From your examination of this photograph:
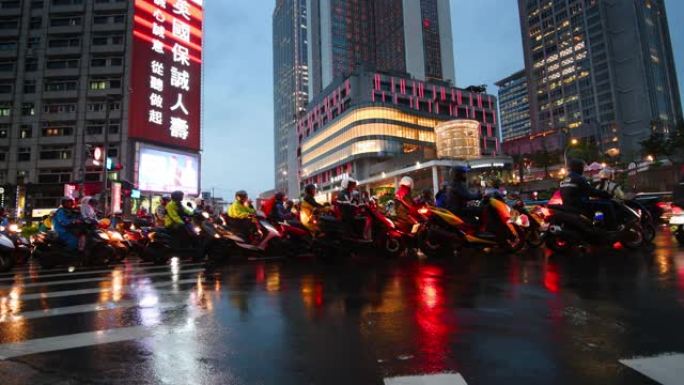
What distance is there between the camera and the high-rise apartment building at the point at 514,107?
598 feet

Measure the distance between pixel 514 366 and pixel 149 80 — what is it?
45883mm

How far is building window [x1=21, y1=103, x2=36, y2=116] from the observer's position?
49403 millimetres

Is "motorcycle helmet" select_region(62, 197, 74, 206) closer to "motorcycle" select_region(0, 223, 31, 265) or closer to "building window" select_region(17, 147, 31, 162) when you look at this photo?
"motorcycle" select_region(0, 223, 31, 265)

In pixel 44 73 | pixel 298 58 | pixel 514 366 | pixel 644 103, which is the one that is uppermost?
pixel 298 58

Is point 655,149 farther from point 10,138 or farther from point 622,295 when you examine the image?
point 10,138

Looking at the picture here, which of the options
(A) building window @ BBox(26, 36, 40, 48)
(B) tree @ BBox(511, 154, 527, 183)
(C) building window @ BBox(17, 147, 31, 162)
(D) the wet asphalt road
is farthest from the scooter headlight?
(A) building window @ BBox(26, 36, 40, 48)

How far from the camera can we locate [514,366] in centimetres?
228

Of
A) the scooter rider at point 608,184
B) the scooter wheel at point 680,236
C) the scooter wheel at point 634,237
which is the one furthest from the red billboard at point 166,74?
the scooter wheel at point 680,236

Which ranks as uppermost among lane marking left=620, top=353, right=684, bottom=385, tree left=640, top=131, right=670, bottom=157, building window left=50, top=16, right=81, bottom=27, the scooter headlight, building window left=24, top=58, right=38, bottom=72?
building window left=50, top=16, right=81, bottom=27

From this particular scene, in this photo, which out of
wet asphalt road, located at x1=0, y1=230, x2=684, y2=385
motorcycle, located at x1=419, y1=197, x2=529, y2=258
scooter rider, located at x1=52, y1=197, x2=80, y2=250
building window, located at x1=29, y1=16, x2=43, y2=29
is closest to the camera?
A: wet asphalt road, located at x1=0, y1=230, x2=684, y2=385

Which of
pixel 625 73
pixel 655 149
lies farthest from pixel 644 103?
pixel 655 149

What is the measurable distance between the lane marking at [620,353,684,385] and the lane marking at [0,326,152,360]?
3.37 metres

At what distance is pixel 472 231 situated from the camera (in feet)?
27.5

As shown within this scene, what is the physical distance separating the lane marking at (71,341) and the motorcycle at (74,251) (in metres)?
7.11
